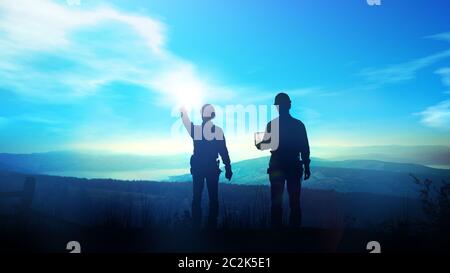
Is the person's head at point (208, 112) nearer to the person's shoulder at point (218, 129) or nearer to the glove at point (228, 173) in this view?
the person's shoulder at point (218, 129)

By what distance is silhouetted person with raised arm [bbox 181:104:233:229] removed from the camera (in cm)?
761

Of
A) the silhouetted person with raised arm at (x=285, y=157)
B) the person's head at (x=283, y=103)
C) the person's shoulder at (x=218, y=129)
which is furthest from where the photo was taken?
the person's shoulder at (x=218, y=129)

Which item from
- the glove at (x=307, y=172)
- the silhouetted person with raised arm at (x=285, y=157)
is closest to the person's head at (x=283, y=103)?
the silhouetted person with raised arm at (x=285, y=157)

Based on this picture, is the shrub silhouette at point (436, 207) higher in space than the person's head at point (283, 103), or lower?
lower

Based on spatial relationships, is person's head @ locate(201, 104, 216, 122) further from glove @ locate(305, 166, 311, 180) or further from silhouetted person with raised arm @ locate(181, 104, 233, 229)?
glove @ locate(305, 166, 311, 180)

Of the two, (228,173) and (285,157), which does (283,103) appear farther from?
(228,173)

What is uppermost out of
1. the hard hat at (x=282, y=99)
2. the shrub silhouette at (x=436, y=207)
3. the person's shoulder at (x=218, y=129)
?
the hard hat at (x=282, y=99)

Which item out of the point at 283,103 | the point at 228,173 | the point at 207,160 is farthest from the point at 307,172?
the point at 207,160

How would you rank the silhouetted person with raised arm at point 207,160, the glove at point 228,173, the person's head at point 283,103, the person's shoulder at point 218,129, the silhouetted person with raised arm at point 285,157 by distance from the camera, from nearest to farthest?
the silhouetted person with raised arm at point 285,157 < the person's head at point 283,103 < the silhouetted person with raised arm at point 207,160 < the glove at point 228,173 < the person's shoulder at point 218,129

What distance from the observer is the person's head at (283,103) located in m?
7.32
